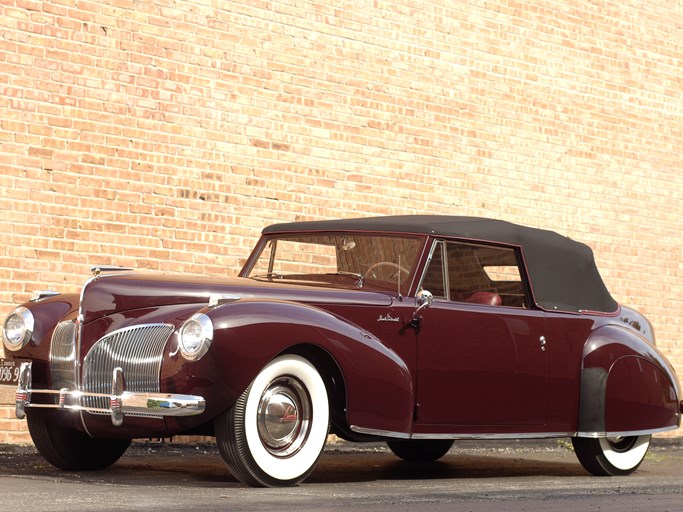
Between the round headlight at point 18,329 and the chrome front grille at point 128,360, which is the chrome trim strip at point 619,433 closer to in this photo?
the chrome front grille at point 128,360

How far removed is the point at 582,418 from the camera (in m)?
7.61

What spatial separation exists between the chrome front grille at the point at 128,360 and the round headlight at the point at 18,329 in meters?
0.61

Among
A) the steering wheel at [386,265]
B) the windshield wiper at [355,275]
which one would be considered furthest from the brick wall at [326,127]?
the steering wheel at [386,265]

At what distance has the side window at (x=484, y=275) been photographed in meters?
7.21

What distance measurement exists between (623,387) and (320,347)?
253cm

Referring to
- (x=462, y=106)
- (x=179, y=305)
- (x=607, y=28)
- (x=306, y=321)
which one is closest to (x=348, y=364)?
(x=306, y=321)

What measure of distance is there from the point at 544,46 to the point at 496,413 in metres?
5.97

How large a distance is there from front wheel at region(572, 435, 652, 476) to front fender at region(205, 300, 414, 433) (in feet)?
5.80

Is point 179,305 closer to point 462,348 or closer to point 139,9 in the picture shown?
point 462,348

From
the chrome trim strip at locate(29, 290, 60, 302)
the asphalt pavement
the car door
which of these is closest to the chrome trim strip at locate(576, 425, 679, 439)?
the asphalt pavement

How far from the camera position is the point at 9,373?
6.55 meters

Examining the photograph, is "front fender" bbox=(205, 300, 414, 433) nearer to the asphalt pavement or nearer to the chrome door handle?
the asphalt pavement

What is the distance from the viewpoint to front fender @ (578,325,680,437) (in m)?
7.62

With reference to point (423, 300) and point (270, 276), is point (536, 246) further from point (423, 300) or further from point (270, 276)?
point (270, 276)
